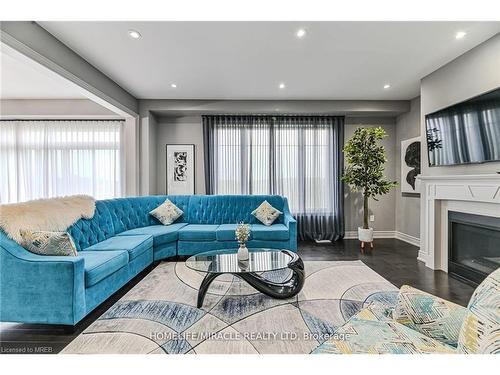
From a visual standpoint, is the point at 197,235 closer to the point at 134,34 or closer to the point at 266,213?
the point at 266,213

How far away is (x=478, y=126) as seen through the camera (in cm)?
282

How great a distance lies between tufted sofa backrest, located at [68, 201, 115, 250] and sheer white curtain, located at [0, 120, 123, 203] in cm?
186

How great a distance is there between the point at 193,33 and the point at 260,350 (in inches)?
118

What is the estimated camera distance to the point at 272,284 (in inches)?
100

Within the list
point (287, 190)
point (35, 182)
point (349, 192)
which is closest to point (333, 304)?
point (287, 190)

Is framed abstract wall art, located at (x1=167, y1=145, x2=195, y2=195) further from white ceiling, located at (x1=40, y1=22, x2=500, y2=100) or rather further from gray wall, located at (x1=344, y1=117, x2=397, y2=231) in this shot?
gray wall, located at (x1=344, y1=117, x2=397, y2=231)

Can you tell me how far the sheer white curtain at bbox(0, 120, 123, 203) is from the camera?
5.11 m

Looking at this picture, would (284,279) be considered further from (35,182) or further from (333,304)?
(35,182)

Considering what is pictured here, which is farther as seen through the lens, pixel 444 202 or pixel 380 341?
pixel 444 202

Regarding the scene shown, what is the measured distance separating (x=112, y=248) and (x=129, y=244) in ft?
0.67

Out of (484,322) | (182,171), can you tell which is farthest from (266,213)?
(484,322)

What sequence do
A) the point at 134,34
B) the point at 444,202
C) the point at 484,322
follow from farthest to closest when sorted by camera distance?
1. the point at 444,202
2. the point at 134,34
3. the point at 484,322

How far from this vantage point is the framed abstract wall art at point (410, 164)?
182 inches

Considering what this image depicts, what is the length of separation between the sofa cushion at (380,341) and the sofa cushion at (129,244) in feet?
7.99
